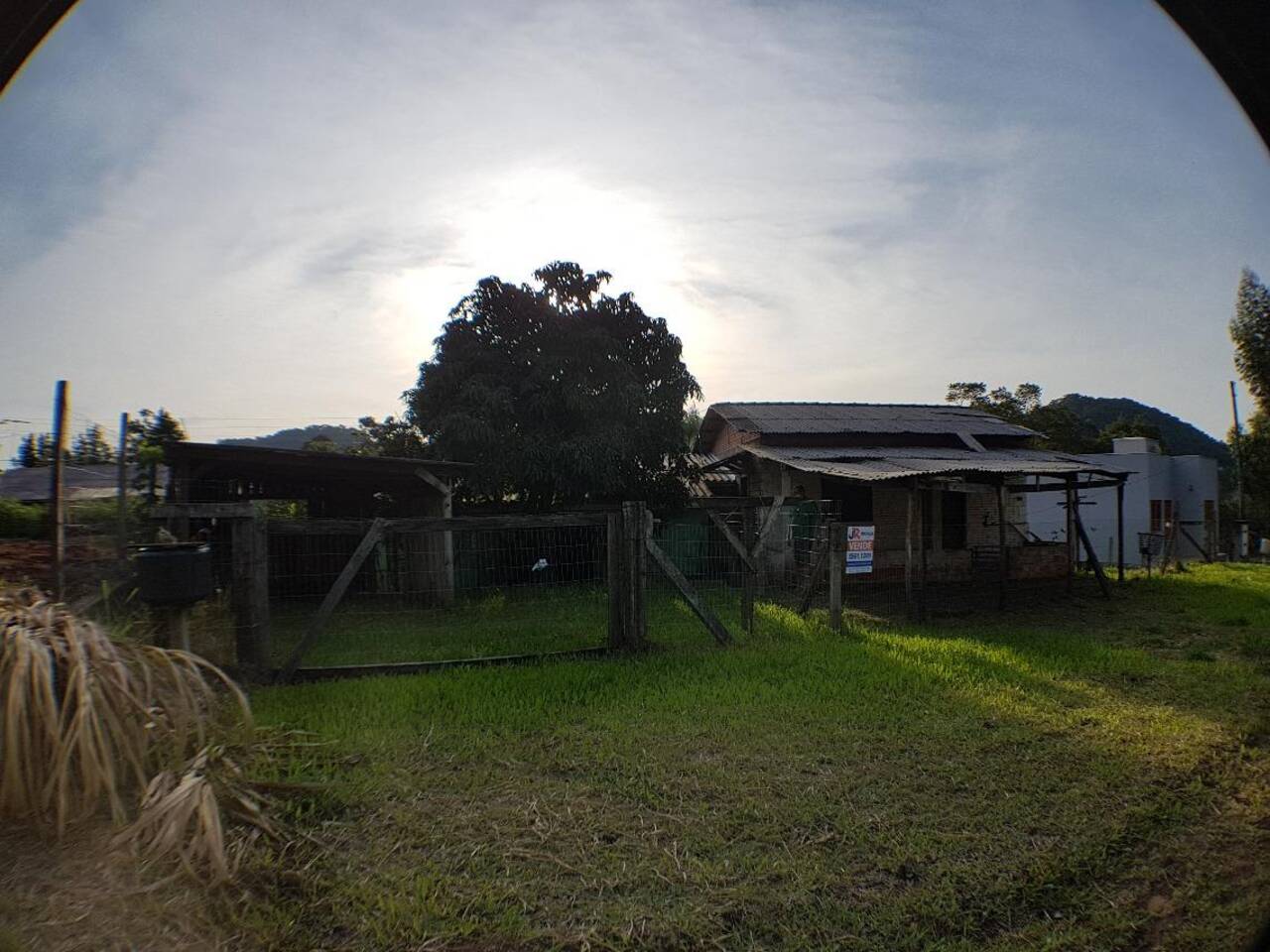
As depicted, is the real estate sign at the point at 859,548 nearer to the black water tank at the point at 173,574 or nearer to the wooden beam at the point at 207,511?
the wooden beam at the point at 207,511

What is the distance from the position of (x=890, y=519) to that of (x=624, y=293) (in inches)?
296

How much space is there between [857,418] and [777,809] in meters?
15.1

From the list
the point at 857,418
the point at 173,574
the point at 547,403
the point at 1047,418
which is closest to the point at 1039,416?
the point at 1047,418

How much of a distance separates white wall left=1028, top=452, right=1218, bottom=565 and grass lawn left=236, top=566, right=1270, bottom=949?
1156 cm

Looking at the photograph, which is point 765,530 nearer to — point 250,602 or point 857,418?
point 250,602

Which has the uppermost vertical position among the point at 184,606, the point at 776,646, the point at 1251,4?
the point at 1251,4

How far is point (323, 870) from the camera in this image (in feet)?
8.15

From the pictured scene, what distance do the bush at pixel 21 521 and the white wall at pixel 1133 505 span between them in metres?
16.0

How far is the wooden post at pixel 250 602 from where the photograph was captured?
5516 mm

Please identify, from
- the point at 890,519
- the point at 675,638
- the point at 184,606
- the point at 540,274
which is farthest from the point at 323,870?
the point at 890,519

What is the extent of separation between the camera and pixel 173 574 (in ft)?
13.4

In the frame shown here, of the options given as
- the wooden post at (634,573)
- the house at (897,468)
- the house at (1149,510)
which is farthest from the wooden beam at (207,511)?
the house at (1149,510)

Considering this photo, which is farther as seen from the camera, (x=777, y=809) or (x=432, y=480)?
(x=432, y=480)

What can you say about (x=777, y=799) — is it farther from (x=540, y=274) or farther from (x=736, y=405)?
(x=736, y=405)
